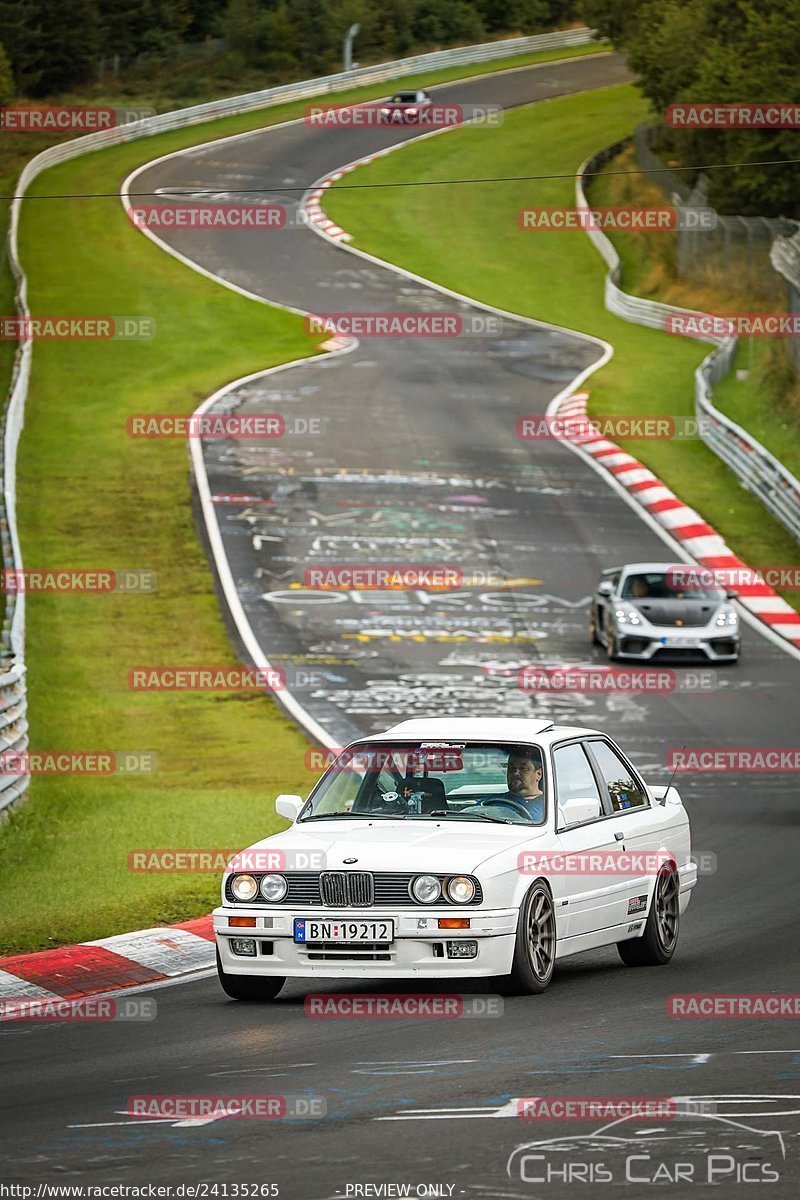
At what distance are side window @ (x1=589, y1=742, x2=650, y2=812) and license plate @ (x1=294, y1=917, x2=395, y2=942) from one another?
225 centimetres

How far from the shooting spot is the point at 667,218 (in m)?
63.2

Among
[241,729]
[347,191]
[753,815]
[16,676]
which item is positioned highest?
[16,676]

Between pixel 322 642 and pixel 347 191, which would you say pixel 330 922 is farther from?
pixel 347 191

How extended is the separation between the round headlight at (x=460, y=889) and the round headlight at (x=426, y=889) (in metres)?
0.06

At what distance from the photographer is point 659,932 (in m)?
11.6

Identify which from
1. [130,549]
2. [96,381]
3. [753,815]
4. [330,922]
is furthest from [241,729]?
[96,381]

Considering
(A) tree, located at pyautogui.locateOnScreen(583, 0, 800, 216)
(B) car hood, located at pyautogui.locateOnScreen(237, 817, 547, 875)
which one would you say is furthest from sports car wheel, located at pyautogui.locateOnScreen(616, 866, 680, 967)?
(A) tree, located at pyautogui.locateOnScreen(583, 0, 800, 216)

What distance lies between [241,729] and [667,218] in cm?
4338

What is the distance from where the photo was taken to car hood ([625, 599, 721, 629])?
1073 inches

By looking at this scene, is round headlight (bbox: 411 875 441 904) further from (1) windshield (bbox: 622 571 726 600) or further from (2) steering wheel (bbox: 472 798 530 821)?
(1) windshield (bbox: 622 571 726 600)

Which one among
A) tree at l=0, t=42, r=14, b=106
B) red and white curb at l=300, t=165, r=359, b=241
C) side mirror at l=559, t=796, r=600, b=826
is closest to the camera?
side mirror at l=559, t=796, r=600, b=826

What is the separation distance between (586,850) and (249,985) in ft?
6.65

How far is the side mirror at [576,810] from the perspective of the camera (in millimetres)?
10930

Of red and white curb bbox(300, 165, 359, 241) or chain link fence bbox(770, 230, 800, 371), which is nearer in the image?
chain link fence bbox(770, 230, 800, 371)
